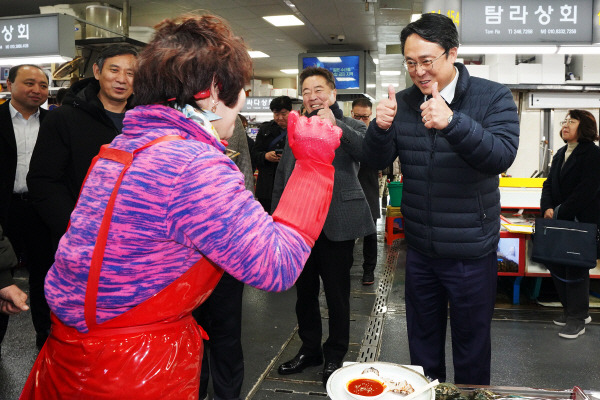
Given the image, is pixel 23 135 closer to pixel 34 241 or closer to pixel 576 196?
pixel 34 241

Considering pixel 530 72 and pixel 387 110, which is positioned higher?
pixel 530 72

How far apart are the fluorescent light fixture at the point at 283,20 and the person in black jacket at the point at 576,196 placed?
6382mm

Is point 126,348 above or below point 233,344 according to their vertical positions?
above

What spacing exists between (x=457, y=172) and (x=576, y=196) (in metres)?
2.51

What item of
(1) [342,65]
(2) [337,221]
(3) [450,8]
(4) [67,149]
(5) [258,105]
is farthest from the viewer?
(5) [258,105]

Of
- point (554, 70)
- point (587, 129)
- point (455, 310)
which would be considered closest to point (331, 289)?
point (455, 310)

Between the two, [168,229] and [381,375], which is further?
[381,375]

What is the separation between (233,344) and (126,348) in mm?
1575

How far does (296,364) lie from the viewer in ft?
10.6

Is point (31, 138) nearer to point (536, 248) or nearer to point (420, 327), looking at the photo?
point (420, 327)

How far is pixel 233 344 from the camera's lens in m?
2.62

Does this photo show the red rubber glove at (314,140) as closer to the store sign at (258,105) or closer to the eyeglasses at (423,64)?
the eyeglasses at (423,64)

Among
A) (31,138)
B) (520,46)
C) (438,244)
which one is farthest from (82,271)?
(520,46)

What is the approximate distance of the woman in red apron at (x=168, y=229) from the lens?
101 centimetres
